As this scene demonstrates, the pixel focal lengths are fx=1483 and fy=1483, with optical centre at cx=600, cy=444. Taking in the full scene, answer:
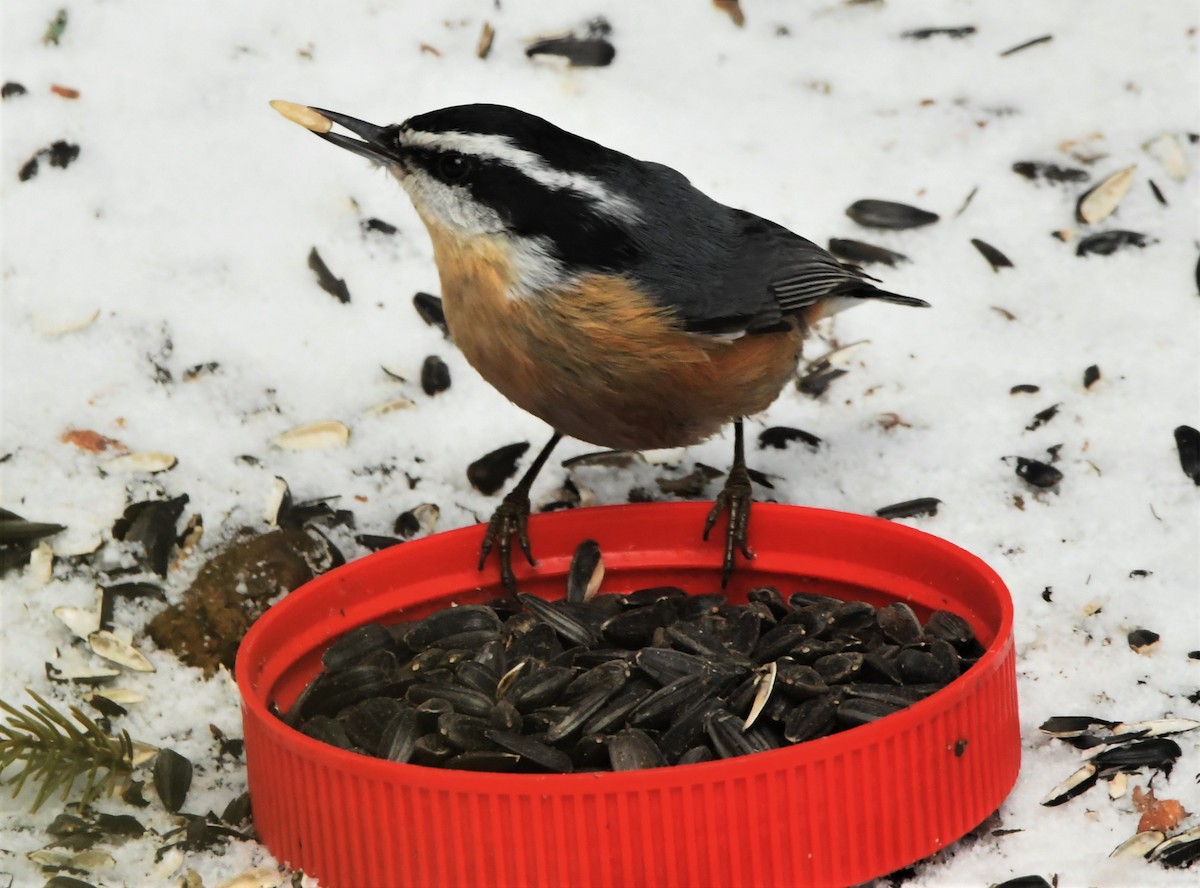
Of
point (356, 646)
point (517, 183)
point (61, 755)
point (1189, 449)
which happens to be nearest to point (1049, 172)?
point (1189, 449)

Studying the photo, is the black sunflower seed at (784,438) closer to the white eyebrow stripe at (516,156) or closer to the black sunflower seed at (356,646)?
the white eyebrow stripe at (516,156)

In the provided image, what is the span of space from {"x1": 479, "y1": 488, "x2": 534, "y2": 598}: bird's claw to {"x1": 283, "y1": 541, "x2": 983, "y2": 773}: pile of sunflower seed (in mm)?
148

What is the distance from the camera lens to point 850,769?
8.43ft

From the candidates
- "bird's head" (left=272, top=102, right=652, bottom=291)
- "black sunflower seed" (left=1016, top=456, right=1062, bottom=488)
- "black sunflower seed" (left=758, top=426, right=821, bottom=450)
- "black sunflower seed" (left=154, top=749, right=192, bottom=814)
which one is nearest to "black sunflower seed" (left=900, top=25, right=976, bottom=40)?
"black sunflower seed" (left=758, top=426, right=821, bottom=450)

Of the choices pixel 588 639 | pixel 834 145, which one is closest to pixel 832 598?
pixel 588 639

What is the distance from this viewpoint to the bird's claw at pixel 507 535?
3535 mm

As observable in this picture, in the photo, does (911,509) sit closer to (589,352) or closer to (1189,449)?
(1189,449)

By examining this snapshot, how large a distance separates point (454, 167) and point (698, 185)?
5.29 ft

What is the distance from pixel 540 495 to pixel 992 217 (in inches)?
68.9

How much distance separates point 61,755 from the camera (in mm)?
3047

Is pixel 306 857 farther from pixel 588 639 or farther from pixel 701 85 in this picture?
pixel 701 85

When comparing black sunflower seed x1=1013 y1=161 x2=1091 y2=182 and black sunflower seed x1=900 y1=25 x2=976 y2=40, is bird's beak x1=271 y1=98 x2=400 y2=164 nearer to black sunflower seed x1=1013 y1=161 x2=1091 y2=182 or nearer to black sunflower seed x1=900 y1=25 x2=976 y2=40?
black sunflower seed x1=1013 y1=161 x2=1091 y2=182

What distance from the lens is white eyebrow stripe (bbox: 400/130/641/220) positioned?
3150mm

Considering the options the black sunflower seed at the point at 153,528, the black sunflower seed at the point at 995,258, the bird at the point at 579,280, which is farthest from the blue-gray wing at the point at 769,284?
the black sunflower seed at the point at 153,528
